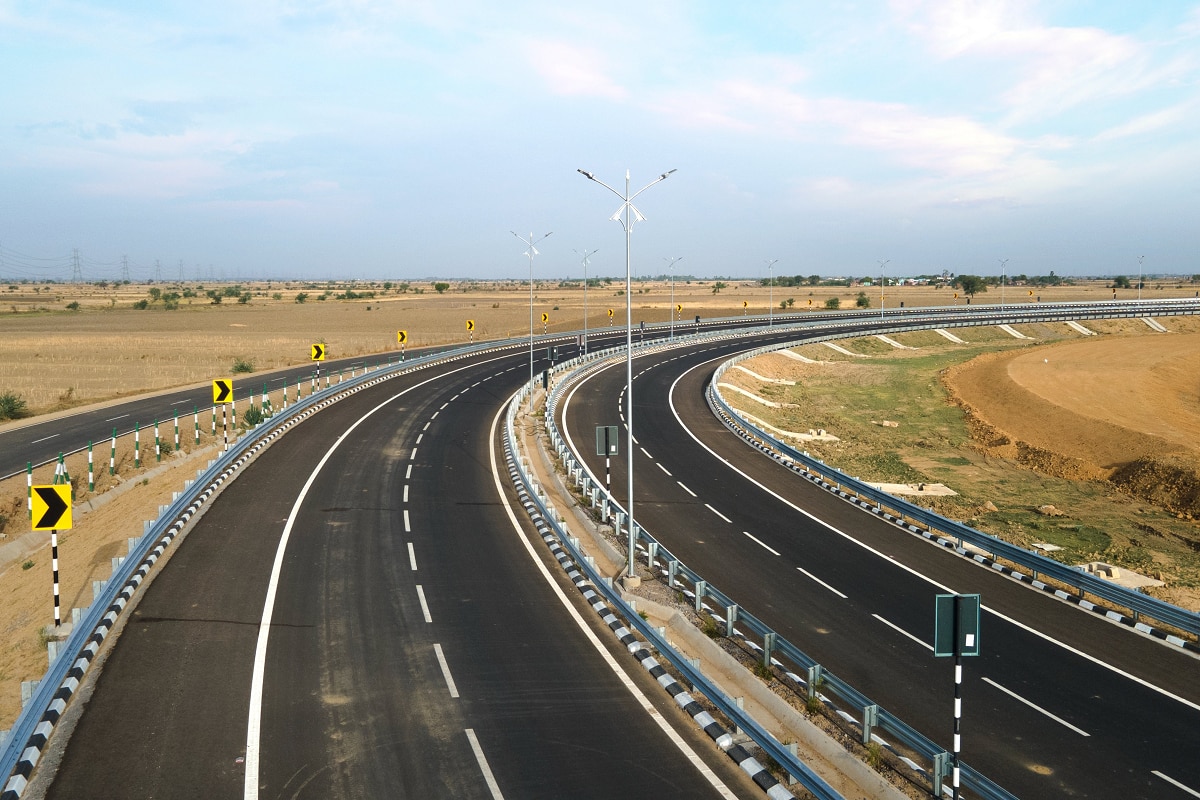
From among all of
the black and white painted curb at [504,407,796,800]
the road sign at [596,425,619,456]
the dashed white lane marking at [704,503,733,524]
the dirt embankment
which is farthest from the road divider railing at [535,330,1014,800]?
the dirt embankment

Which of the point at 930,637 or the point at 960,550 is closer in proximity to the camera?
the point at 930,637

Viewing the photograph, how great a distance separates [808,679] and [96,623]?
13165 mm

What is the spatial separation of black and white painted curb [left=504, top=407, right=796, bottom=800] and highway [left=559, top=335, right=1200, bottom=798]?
146 inches

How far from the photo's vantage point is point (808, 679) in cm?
1384

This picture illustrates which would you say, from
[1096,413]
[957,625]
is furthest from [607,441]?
[1096,413]

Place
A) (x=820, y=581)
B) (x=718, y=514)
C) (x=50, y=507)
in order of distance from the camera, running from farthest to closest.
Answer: (x=718, y=514), (x=820, y=581), (x=50, y=507)

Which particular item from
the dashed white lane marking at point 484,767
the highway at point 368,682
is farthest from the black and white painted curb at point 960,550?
the dashed white lane marking at point 484,767

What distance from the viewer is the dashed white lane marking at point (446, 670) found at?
1441cm

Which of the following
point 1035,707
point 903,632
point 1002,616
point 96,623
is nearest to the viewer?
point 1035,707

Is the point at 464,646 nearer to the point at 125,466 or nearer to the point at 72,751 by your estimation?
the point at 72,751

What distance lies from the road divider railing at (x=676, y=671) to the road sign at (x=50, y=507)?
11.1 meters

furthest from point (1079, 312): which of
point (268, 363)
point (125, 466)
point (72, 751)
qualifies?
point (72, 751)

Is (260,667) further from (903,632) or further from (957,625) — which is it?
(903,632)

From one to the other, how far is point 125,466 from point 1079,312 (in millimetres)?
121424
